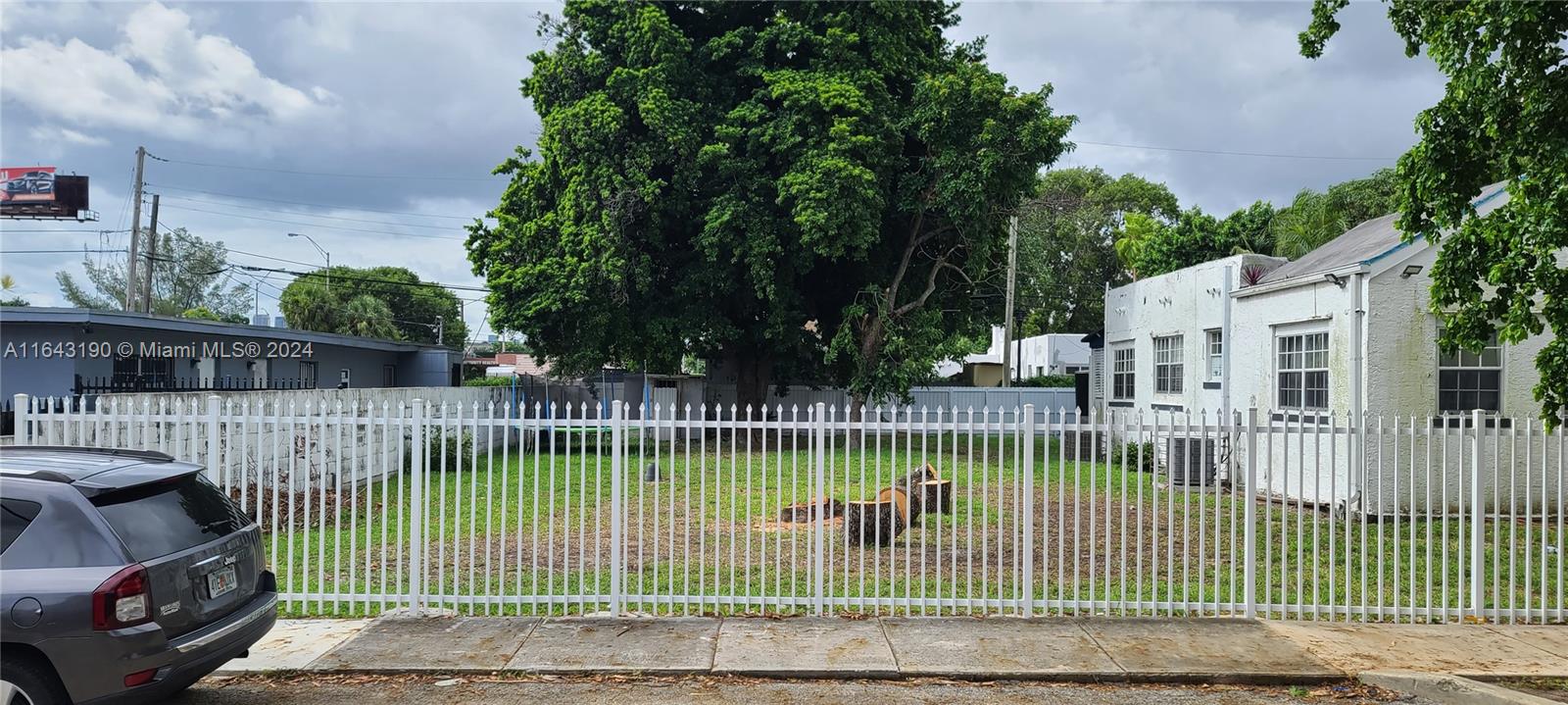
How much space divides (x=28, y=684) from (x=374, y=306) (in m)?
55.3

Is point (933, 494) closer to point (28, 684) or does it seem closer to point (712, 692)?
point (712, 692)

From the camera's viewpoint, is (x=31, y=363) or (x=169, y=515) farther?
(x=31, y=363)

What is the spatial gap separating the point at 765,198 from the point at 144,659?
19.8 metres

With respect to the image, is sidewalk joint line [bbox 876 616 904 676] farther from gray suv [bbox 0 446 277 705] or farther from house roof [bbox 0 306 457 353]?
house roof [bbox 0 306 457 353]

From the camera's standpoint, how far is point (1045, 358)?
48344 mm

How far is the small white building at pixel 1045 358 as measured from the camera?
46.0m

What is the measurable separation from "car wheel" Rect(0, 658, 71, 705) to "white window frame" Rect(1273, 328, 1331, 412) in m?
15.0

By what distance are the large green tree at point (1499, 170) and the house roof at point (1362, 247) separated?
549cm

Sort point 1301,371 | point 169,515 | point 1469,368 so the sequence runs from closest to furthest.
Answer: point 169,515
point 1469,368
point 1301,371

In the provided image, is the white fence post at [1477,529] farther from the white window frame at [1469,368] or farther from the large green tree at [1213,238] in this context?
the large green tree at [1213,238]

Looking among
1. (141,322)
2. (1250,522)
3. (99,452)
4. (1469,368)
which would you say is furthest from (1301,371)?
(141,322)

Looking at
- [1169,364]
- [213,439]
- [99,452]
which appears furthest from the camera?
[1169,364]

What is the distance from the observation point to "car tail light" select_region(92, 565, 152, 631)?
491cm

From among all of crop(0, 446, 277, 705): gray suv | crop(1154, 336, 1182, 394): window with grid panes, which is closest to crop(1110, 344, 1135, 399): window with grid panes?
crop(1154, 336, 1182, 394): window with grid panes
